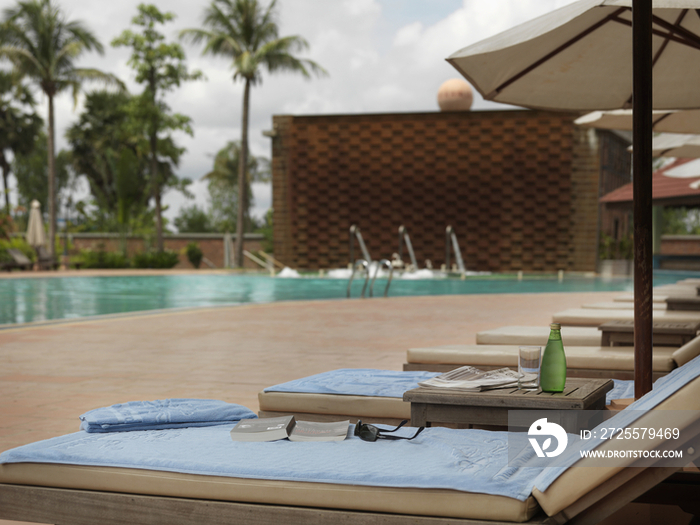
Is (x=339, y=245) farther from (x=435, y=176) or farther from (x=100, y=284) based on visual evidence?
(x=100, y=284)

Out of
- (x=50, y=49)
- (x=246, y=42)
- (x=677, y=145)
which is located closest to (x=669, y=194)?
(x=677, y=145)

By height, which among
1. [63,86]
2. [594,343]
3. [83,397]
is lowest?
[83,397]

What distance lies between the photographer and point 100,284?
18016 millimetres

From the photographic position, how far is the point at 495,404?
2.33m

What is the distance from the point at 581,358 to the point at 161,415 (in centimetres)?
217

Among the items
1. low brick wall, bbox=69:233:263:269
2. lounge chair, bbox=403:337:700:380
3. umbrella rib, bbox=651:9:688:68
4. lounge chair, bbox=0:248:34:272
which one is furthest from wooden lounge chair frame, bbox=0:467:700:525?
low brick wall, bbox=69:233:263:269

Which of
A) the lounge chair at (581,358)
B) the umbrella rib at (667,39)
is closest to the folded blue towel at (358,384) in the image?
the lounge chair at (581,358)

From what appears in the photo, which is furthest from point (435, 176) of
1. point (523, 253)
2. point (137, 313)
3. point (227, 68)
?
point (137, 313)

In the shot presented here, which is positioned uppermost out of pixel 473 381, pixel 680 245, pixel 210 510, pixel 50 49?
pixel 50 49

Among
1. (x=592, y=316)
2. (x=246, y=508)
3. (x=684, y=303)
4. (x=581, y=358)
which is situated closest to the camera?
(x=246, y=508)

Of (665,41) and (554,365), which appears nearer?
(554,365)

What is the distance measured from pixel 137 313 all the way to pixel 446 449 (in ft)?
26.3

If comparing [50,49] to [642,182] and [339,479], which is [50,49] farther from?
[339,479]

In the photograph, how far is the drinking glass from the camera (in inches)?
96.0
